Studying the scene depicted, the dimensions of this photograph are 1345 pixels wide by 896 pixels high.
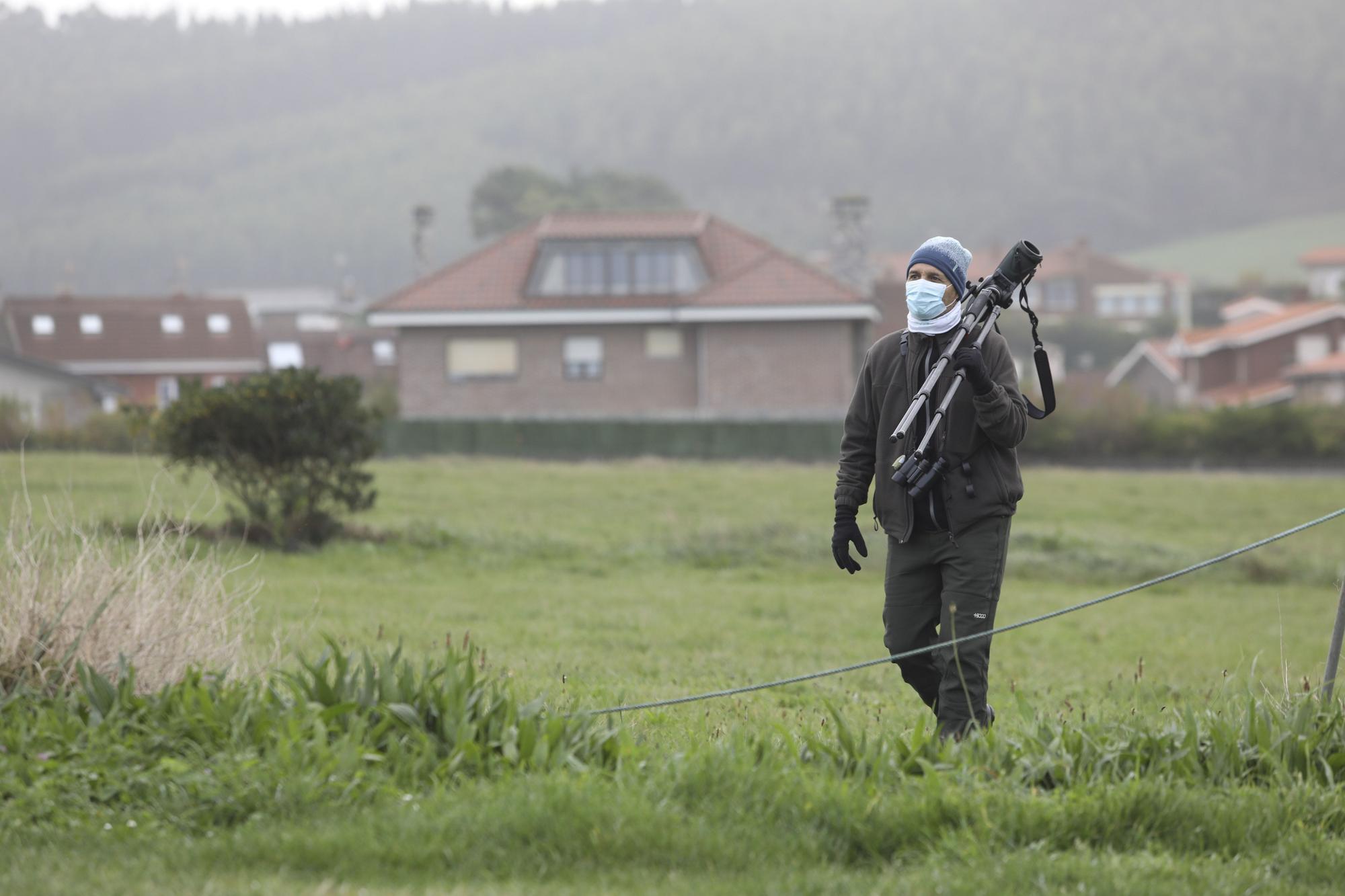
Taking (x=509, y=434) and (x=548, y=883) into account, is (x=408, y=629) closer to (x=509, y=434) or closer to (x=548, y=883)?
(x=548, y=883)

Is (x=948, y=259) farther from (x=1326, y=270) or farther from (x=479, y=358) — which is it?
(x=1326, y=270)

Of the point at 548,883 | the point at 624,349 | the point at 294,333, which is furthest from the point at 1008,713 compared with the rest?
the point at 294,333

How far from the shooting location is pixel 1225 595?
16125mm

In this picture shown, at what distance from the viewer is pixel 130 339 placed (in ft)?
203

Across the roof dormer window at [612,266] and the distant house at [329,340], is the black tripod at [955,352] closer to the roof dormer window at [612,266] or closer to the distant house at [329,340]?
the roof dormer window at [612,266]

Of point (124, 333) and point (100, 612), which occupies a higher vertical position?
point (124, 333)

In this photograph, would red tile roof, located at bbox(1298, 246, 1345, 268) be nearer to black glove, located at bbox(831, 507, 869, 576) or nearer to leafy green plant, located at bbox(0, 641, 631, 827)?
black glove, located at bbox(831, 507, 869, 576)

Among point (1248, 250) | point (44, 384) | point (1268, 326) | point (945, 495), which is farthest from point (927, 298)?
point (1248, 250)

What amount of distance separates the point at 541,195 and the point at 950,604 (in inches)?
3268

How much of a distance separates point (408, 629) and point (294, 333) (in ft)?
232

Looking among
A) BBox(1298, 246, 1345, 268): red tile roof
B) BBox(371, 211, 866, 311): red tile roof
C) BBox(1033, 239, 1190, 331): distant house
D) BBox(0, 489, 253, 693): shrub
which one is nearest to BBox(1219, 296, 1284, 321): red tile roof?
BBox(1298, 246, 1345, 268): red tile roof

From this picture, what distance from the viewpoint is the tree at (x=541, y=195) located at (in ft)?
282

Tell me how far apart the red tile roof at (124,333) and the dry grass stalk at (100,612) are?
59.7m

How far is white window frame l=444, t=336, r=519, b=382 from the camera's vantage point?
42.2m
